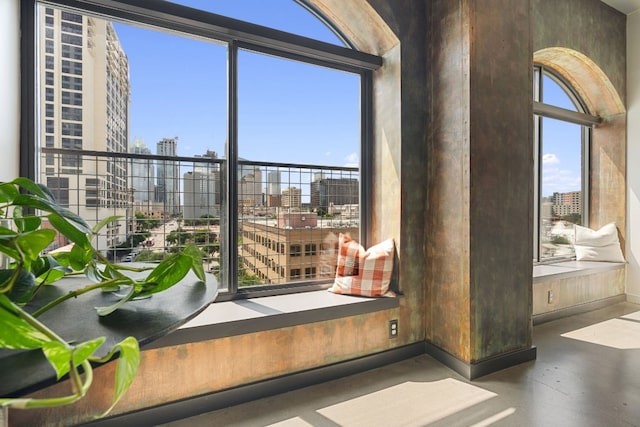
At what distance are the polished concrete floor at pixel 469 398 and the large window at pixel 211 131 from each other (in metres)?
0.74

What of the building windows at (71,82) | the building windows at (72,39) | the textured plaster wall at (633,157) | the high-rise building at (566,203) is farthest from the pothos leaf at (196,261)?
the textured plaster wall at (633,157)

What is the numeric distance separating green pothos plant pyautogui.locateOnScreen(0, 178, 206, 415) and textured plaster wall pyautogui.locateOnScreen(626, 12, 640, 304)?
188 inches

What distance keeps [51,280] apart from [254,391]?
5.03 ft

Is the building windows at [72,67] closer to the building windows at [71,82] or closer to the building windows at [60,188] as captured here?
the building windows at [71,82]

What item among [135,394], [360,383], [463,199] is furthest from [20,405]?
[463,199]

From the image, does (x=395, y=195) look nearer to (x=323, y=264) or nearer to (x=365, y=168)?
(x=365, y=168)

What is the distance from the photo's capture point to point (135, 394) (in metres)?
1.71

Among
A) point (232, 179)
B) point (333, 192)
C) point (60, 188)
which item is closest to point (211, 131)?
point (232, 179)

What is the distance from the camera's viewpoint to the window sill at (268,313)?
175 cm

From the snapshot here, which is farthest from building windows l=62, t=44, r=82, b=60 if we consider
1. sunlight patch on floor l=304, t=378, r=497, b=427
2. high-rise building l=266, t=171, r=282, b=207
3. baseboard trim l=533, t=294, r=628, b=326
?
baseboard trim l=533, t=294, r=628, b=326

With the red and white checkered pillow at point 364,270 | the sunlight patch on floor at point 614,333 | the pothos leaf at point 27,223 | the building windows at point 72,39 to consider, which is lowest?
the sunlight patch on floor at point 614,333

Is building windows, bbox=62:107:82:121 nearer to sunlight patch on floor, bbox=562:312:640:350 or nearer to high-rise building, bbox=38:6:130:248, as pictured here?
high-rise building, bbox=38:6:130:248

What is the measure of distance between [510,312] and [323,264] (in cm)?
139

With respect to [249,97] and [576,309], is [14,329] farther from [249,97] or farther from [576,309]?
[576,309]
